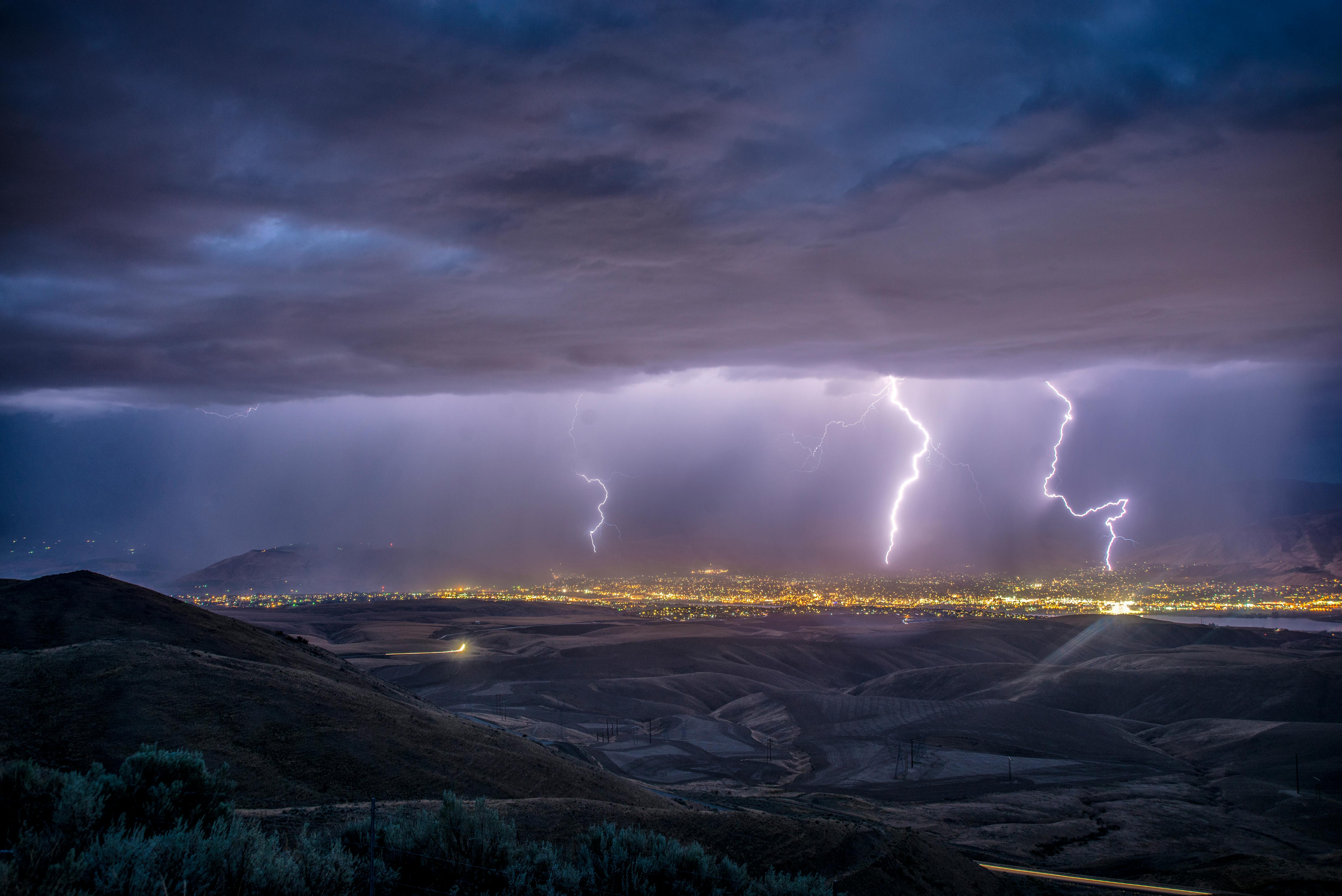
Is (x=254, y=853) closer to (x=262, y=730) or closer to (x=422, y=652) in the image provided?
(x=262, y=730)

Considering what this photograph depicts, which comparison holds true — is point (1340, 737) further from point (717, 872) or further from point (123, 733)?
point (123, 733)

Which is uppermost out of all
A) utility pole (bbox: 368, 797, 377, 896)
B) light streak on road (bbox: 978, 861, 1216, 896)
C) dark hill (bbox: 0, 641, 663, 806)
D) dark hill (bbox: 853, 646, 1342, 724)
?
utility pole (bbox: 368, 797, 377, 896)

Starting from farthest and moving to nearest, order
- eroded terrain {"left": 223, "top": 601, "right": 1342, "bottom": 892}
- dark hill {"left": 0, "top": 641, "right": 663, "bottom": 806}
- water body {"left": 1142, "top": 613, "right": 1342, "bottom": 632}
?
1. water body {"left": 1142, "top": 613, "right": 1342, "bottom": 632}
2. eroded terrain {"left": 223, "top": 601, "right": 1342, "bottom": 892}
3. dark hill {"left": 0, "top": 641, "right": 663, "bottom": 806}

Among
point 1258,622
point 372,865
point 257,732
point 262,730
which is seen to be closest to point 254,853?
point 372,865

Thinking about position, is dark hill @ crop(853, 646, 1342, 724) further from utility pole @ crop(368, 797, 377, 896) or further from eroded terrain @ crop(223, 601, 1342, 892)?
utility pole @ crop(368, 797, 377, 896)

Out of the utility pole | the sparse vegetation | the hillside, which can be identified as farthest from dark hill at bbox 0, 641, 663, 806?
the utility pole
